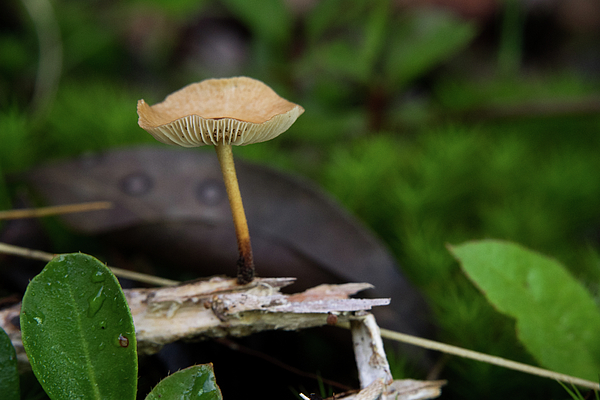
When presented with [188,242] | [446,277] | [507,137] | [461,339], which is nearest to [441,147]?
[507,137]

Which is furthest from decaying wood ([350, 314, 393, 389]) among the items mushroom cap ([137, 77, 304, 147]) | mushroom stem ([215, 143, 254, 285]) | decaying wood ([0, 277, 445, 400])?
mushroom cap ([137, 77, 304, 147])

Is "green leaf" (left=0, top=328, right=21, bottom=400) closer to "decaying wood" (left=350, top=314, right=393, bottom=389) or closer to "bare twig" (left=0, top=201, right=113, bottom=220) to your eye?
"bare twig" (left=0, top=201, right=113, bottom=220)

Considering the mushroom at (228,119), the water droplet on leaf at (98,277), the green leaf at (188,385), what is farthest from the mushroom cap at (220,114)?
the green leaf at (188,385)

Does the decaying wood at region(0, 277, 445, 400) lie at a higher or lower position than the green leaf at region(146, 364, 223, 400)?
higher

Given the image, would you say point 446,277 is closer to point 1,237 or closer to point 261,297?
point 261,297

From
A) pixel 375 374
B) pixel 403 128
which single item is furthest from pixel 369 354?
pixel 403 128

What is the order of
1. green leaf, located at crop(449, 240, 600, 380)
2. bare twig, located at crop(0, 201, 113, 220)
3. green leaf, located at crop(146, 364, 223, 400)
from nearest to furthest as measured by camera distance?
green leaf, located at crop(146, 364, 223, 400), green leaf, located at crop(449, 240, 600, 380), bare twig, located at crop(0, 201, 113, 220)

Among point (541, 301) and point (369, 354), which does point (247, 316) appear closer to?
point (369, 354)
